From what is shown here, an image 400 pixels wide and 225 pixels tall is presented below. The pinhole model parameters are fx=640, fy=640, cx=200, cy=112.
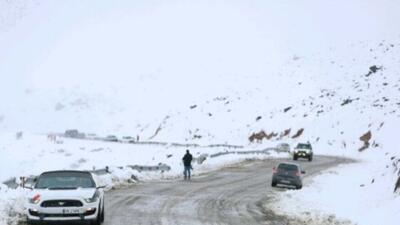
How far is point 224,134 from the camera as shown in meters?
88.1

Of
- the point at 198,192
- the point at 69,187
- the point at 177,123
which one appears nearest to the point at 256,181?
the point at 198,192

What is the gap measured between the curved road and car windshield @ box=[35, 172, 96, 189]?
1.38 meters

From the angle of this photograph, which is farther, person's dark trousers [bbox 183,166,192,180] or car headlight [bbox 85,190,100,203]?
person's dark trousers [bbox 183,166,192,180]

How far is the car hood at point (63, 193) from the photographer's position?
14.2 meters

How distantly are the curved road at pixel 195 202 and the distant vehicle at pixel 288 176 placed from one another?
72 cm

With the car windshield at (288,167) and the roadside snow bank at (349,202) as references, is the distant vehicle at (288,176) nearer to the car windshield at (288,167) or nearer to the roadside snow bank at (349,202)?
the car windshield at (288,167)

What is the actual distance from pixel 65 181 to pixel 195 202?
25.4 ft

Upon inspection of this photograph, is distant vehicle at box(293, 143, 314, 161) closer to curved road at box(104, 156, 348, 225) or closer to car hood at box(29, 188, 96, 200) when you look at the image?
curved road at box(104, 156, 348, 225)

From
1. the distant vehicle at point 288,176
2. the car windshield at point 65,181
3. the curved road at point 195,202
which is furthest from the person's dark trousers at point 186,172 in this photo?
the car windshield at point 65,181

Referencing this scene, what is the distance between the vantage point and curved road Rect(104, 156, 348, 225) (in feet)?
57.4

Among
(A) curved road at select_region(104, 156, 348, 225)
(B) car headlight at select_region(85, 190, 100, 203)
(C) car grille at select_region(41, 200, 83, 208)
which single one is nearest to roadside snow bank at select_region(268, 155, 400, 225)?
(A) curved road at select_region(104, 156, 348, 225)

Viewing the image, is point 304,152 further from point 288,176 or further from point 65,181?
point 65,181

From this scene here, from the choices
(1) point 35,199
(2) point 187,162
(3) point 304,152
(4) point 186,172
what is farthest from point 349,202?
(3) point 304,152

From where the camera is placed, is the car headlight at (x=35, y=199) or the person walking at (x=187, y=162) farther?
the person walking at (x=187, y=162)
